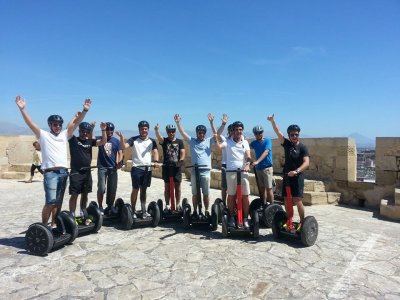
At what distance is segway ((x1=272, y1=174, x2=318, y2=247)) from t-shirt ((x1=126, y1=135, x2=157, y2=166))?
253 cm

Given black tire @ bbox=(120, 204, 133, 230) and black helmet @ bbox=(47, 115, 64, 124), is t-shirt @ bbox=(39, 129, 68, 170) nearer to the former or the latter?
black helmet @ bbox=(47, 115, 64, 124)

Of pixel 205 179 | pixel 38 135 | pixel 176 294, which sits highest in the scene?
pixel 38 135

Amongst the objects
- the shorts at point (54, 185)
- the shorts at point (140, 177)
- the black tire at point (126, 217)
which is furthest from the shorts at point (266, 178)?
the shorts at point (54, 185)

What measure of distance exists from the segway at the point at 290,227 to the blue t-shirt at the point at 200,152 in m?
1.54

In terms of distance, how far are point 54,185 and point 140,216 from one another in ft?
5.88

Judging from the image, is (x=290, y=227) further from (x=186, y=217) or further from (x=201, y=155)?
(x=201, y=155)

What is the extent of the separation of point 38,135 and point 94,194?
5.36 m

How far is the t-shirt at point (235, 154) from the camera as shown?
581cm

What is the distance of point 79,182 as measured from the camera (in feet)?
19.2

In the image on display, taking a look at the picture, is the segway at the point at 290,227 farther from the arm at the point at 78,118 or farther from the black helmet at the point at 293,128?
the arm at the point at 78,118

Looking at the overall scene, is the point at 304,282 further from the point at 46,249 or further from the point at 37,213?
the point at 37,213

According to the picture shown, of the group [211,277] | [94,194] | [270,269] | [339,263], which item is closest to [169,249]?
[211,277]

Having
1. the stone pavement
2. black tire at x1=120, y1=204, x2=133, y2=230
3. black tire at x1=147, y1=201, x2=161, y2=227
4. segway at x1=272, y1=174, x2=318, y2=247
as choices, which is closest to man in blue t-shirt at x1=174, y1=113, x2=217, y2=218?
black tire at x1=147, y1=201, x2=161, y2=227

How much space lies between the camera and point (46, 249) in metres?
4.75
